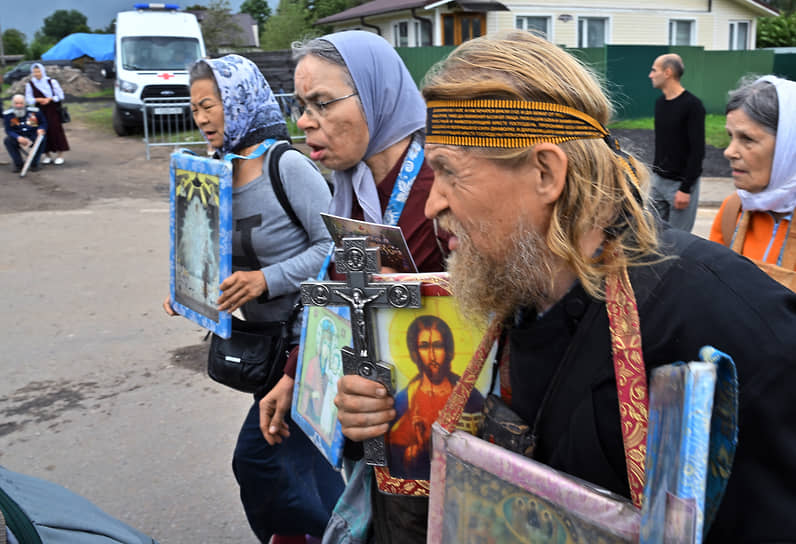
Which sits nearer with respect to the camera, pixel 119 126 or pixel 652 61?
pixel 119 126

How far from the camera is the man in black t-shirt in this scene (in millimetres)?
6504

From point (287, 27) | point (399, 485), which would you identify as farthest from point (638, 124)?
point (287, 27)

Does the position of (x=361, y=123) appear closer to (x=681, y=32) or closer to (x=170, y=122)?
(x=170, y=122)

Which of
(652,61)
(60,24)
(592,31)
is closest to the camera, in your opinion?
(652,61)

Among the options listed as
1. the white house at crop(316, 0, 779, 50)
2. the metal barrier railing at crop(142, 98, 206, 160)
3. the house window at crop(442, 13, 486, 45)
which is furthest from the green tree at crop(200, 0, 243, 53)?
the metal barrier railing at crop(142, 98, 206, 160)

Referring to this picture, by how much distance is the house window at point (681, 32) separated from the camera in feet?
102

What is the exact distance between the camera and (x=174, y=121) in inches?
725

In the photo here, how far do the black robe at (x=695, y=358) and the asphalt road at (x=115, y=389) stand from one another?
2.66 metres

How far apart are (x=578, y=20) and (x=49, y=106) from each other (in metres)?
21.0

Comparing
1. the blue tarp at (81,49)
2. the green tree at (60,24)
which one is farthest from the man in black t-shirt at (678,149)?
the green tree at (60,24)

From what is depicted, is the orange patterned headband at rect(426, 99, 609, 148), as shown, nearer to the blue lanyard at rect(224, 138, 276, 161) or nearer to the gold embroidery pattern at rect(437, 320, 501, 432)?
the gold embroidery pattern at rect(437, 320, 501, 432)

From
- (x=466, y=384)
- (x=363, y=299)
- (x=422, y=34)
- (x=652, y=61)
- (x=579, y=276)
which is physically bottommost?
(x=466, y=384)

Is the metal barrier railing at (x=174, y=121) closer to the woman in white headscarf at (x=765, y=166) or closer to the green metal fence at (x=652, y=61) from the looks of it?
the green metal fence at (x=652, y=61)

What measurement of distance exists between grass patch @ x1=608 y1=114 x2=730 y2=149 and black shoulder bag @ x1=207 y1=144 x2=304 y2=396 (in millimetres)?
14020
